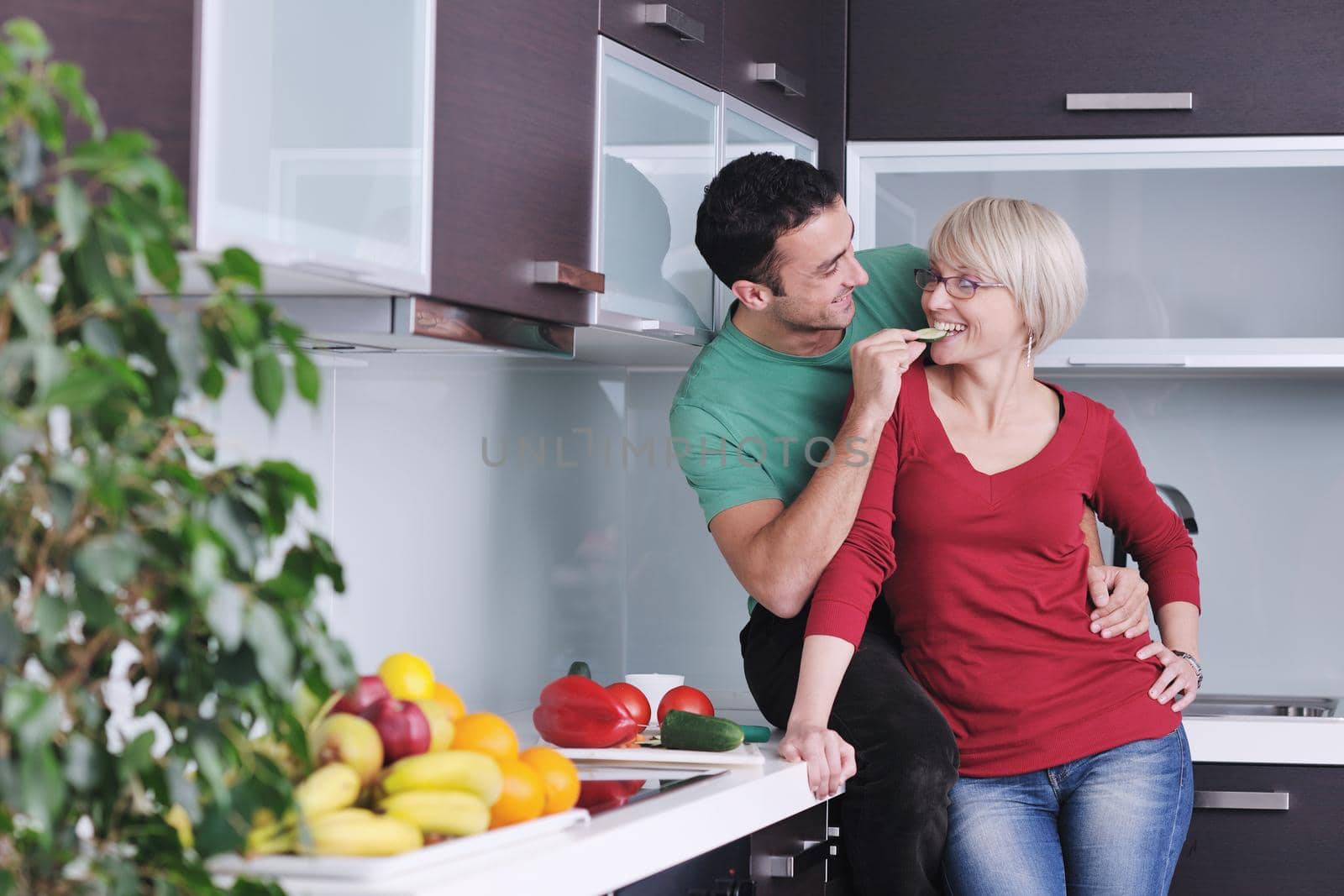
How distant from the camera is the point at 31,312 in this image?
0.75 meters

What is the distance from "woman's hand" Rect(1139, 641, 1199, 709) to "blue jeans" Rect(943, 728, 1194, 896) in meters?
0.07

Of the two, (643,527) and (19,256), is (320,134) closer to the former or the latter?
(19,256)

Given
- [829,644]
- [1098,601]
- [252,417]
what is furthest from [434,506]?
[1098,601]

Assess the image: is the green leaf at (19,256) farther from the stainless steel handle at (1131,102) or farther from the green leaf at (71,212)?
the stainless steel handle at (1131,102)

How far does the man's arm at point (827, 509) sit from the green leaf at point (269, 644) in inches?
42.4

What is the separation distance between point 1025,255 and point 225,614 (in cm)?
133

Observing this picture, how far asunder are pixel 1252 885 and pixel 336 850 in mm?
1640

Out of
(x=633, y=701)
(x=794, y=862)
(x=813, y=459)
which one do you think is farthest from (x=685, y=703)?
(x=813, y=459)

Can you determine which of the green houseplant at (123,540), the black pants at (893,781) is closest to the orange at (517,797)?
the green houseplant at (123,540)

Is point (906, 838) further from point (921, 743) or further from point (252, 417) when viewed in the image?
point (252, 417)

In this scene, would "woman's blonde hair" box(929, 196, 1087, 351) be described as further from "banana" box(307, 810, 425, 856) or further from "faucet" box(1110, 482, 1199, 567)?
"banana" box(307, 810, 425, 856)

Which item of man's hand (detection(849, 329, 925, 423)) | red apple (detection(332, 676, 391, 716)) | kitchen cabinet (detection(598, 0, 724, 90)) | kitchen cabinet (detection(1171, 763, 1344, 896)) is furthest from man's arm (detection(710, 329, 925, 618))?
kitchen cabinet (detection(1171, 763, 1344, 896))

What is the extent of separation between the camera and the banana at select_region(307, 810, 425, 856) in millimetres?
1045

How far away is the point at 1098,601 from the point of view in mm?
1879
